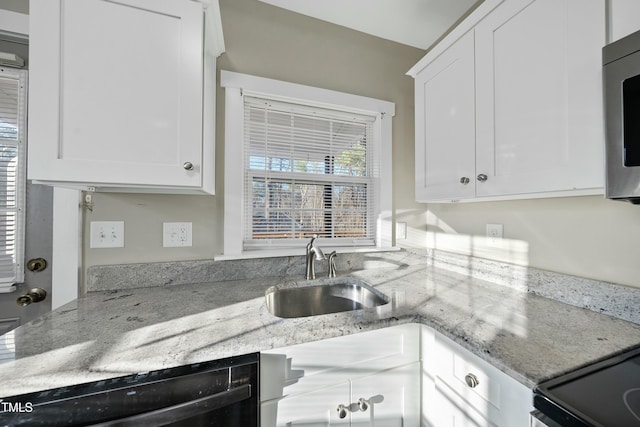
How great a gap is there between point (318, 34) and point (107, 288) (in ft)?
6.31

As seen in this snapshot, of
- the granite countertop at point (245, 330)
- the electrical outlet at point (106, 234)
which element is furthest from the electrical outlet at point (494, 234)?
the electrical outlet at point (106, 234)

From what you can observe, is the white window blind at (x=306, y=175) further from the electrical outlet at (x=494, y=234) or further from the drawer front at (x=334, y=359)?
the drawer front at (x=334, y=359)

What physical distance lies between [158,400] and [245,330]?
0.88ft

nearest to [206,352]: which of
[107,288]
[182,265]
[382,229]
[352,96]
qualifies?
[182,265]

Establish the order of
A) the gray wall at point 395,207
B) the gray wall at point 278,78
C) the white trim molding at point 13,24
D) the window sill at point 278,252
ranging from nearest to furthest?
1. the gray wall at point 395,207
2. the white trim molding at point 13,24
3. the gray wall at point 278,78
4. the window sill at point 278,252

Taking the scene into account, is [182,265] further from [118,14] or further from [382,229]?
[382,229]

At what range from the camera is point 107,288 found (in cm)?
125

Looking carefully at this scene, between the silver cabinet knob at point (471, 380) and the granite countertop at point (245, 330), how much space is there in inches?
3.7

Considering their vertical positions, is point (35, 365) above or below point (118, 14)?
below

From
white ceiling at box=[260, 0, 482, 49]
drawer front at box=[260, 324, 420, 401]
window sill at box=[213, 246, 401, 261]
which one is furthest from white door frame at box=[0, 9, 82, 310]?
white ceiling at box=[260, 0, 482, 49]

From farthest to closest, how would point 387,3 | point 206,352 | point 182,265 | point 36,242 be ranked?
point 387,3 < point 182,265 < point 36,242 < point 206,352

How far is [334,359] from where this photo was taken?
0.87 m

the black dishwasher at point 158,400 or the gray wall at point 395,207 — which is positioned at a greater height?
the gray wall at point 395,207

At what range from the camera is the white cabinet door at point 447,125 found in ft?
3.95
